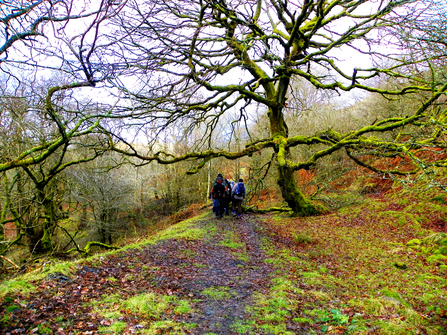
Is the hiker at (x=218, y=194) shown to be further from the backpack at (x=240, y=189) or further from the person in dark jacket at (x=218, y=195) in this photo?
the backpack at (x=240, y=189)

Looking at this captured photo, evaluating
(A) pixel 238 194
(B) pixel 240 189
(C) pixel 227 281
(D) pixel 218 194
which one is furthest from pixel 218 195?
(C) pixel 227 281

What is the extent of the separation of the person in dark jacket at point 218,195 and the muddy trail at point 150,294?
424cm

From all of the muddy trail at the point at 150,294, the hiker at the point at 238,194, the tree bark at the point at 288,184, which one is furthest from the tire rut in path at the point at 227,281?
the tree bark at the point at 288,184

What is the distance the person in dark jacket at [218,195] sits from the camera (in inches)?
447

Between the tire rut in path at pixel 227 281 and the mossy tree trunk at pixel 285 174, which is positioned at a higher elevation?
the mossy tree trunk at pixel 285 174

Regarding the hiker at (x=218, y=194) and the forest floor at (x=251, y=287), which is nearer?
the forest floor at (x=251, y=287)

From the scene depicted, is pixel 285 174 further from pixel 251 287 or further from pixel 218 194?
pixel 251 287

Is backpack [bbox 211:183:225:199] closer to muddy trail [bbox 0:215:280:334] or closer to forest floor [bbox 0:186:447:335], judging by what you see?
forest floor [bbox 0:186:447:335]

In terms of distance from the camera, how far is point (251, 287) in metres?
5.08

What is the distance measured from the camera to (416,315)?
12.3 feet

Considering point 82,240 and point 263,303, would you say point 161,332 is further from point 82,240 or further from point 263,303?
point 82,240

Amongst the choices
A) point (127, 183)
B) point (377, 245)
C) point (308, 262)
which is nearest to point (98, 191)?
point (127, 183)

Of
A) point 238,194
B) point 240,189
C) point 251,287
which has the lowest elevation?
point 251,287

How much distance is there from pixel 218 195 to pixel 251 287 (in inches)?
257
